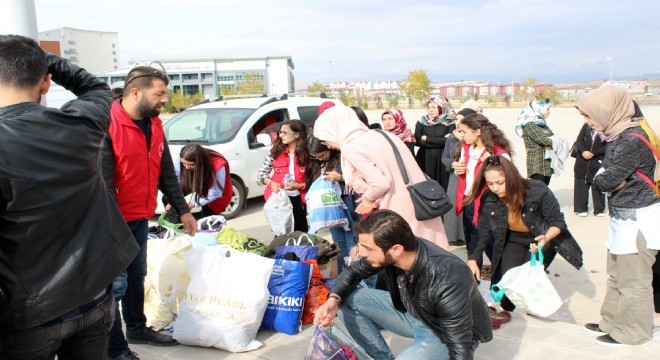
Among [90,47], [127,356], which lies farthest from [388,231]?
[90,47]

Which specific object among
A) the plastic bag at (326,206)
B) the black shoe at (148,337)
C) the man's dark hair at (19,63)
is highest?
the man's dark hair at (19,63)

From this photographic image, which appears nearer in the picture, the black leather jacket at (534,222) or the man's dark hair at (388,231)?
the man's dark hair at (388,231)

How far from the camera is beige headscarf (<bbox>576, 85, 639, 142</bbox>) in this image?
12.0 ft

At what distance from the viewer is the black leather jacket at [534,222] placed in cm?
414

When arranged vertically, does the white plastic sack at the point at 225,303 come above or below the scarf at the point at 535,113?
below

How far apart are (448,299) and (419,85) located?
59.1 meters

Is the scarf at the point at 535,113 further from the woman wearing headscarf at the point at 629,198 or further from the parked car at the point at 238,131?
the woman wearing headscarf at the point at 629,198

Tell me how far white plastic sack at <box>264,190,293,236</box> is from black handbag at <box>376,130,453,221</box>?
2281 millimetres

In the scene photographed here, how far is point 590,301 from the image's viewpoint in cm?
500

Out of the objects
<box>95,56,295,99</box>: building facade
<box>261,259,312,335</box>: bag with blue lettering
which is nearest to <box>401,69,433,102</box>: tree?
<box>95,56,295,99</box>: building facade

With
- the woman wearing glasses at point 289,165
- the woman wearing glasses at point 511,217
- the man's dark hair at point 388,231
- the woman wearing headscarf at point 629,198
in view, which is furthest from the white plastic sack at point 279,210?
the woman wearing headscarf at point 629,198

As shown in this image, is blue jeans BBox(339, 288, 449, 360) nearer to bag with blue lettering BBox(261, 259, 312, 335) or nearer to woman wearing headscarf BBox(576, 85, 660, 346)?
bag with blue lettering BBox(261, 259, 312, 335)

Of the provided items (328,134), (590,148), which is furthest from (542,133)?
(328,134)

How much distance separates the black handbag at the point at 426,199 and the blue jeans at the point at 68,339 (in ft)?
7.11
